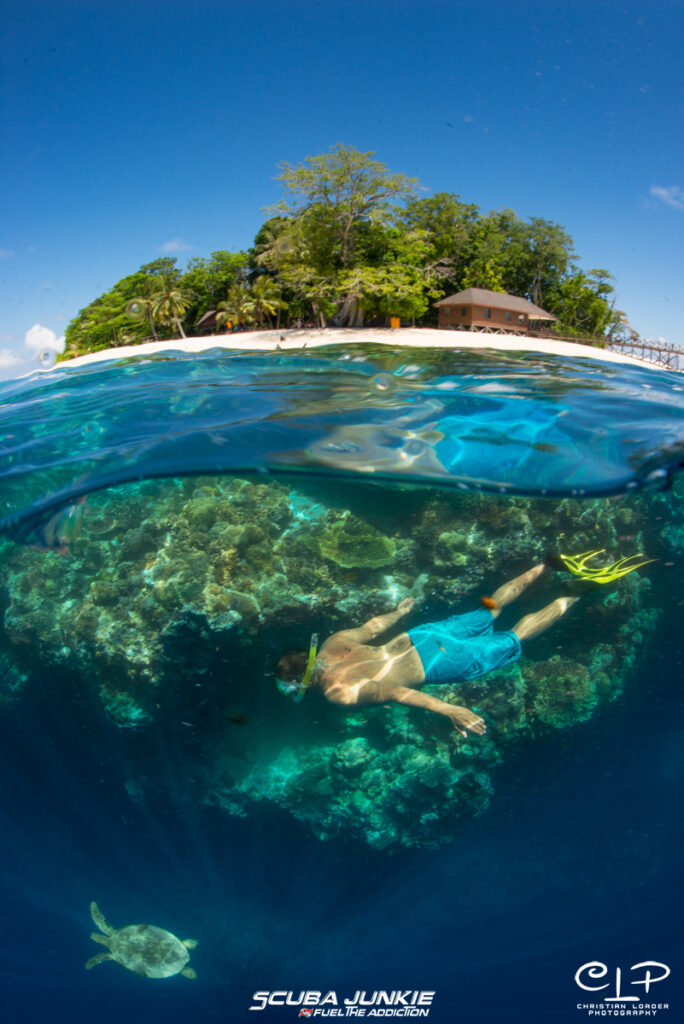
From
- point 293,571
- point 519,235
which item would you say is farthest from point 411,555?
point 519,235

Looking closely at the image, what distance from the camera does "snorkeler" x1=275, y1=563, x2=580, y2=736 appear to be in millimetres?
6918

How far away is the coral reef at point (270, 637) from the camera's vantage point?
7773 mm

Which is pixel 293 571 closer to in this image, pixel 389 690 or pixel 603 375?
pixel 389 690

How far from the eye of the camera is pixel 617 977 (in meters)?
8.73

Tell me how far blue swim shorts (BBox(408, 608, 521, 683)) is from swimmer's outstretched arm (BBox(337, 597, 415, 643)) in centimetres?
54

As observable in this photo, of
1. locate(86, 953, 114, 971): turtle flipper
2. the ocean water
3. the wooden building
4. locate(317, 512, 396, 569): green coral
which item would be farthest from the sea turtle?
the wooden building

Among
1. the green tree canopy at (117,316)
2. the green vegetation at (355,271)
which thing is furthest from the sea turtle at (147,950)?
the green tree canopy at (117,316)

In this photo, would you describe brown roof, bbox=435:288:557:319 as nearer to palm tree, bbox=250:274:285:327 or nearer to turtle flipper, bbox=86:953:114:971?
palm tree, bbox=250:274:285:327

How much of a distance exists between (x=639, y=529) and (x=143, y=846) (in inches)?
379

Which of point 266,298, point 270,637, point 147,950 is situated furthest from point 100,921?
point 266,298

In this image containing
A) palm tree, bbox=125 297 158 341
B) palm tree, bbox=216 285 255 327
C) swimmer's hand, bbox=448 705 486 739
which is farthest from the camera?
palm tree, bbox=125 297 158 341

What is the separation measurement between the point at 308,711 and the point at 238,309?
121ft

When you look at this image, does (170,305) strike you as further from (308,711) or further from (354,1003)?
(354,1003)

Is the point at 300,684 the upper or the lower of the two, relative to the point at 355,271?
lower
